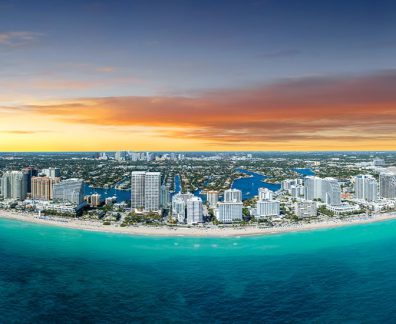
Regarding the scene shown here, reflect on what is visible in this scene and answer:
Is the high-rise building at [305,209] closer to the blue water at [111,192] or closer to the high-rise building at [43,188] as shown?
the blue water at [111,192]

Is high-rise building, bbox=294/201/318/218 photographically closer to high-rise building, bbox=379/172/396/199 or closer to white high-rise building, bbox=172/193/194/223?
white high-rise building, bbox=172/193/194/223

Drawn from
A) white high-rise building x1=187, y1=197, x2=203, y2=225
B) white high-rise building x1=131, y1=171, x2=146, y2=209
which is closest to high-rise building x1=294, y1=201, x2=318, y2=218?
white high-rise building x1=187, y1=197, x2=203, y2=225

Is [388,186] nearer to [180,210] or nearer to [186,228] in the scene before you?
[180,210]

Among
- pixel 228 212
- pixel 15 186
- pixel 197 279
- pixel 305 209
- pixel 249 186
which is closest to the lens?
pixel 197 279

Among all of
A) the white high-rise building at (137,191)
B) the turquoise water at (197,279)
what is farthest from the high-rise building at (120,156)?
the turquoise water at (197,279)

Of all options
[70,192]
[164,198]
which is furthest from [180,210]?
[70,192]

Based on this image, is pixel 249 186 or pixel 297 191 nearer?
pixel 297 191
